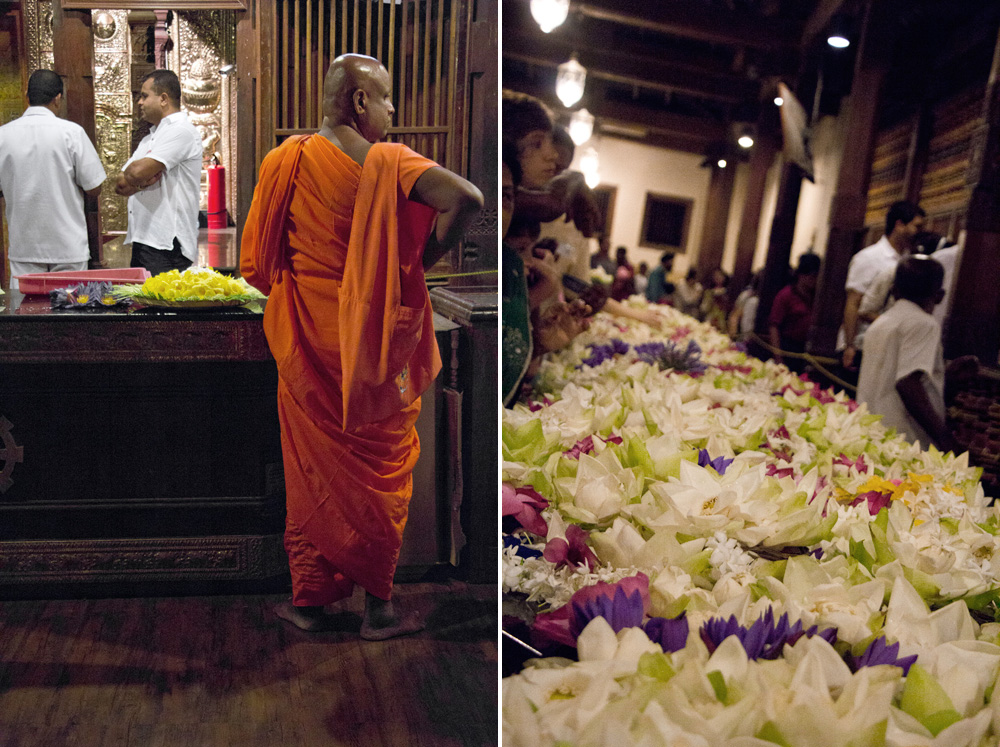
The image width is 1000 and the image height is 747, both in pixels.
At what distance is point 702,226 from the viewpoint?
227 inches

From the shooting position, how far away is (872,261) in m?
2.32

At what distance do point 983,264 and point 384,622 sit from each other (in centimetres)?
162

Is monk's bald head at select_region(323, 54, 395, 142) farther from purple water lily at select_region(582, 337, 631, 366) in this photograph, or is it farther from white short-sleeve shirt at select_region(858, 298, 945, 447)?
white short-sleeve shirt at select_region(858, 298, 945, 447)

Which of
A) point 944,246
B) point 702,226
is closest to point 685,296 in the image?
point 702,226

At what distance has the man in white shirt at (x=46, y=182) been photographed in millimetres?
1186

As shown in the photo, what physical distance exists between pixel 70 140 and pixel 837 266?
2.49 metres

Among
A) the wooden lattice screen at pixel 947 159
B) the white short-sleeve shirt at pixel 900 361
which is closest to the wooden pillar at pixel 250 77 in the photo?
the white short-sleeve shirt at pixel 900 361

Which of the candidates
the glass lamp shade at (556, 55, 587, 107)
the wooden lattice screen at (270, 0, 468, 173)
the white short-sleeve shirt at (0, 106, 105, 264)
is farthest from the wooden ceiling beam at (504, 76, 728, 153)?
the white short-sleeve shirt at (0, 106, 105, 264)

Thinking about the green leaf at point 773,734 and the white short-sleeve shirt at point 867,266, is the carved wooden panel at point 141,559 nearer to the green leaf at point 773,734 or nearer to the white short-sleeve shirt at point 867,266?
the green leaf at point 773,734

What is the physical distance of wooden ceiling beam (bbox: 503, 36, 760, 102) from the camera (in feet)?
4.69

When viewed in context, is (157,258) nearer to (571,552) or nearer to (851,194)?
(571,552)

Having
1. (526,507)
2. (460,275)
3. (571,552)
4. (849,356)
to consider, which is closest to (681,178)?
(849,356)

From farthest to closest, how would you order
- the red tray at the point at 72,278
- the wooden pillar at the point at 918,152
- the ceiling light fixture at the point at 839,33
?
the wooden pillar at the point at 918,152 → the ceiling light fixture at the point at 839,33 → the red tray at the point at 72,278

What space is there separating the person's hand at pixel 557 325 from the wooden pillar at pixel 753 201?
1824 millimetres
